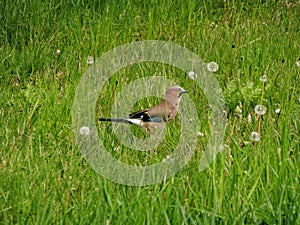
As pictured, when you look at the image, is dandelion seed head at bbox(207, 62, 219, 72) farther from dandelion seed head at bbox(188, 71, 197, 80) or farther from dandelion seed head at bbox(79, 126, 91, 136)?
dandelion seed head at bbox(79, 126, 91, 136)

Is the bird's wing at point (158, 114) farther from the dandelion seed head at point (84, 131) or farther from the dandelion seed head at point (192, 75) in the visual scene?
the dandelion seed head at point (192, 75)

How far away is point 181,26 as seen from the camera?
260 inches

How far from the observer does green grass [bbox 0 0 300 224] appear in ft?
10.7

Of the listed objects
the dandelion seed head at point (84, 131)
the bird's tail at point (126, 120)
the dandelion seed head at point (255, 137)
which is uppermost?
the bird's tail at point (126, 120)

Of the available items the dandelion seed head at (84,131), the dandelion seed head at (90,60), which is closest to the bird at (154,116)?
the dandelion seed head at (84,131)

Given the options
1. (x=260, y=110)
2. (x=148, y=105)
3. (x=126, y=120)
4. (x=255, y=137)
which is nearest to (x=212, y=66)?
(x=148, y=105)

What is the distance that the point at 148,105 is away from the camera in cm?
506

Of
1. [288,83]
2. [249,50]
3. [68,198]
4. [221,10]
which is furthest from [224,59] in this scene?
[68,198]

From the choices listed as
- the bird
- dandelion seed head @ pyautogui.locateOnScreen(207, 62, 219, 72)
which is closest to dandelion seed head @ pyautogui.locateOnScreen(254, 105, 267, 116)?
the bird

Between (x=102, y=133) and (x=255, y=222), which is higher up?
(x=102, y=133)

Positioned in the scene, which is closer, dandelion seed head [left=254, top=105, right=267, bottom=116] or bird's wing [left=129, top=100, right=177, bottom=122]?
dandelion seed head [left=254, top=105, right=267, bottom=116]

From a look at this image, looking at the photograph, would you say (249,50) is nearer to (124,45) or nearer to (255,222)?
(124,45)

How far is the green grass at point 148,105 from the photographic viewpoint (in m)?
3.27

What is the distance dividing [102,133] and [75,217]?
1248 mm
